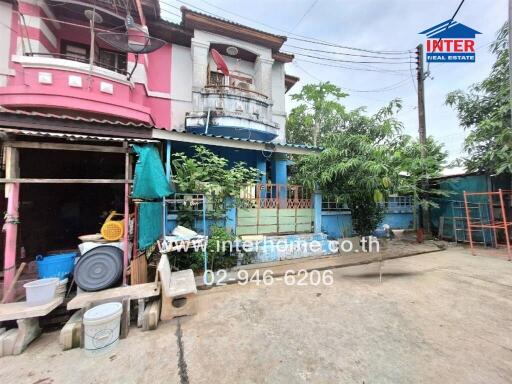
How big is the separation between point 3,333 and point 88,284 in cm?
96

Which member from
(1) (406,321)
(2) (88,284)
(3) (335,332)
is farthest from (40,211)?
(1) (406,321)

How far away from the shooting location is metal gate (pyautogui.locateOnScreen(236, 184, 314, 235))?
6.11m

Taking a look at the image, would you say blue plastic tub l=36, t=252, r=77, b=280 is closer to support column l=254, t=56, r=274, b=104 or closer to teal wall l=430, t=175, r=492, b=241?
support column l=254, t=56, r=274, b=104

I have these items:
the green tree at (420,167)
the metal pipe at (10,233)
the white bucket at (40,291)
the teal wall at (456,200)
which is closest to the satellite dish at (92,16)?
the metal pipe at (10,233)

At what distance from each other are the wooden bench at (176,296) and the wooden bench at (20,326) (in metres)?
1.41

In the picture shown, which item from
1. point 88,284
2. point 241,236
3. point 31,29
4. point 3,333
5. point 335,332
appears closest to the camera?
point 3,333

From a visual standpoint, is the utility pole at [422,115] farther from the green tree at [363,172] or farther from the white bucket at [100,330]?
the white bucket at [100,330]

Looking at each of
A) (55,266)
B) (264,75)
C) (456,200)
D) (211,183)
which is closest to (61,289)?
(55,266)

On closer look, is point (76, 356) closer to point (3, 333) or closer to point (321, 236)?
point (3, 333)

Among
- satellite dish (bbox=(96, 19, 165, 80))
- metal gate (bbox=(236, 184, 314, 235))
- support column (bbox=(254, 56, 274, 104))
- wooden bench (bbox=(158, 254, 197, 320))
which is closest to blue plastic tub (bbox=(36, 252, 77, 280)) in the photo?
wooden bench (bbox=(158, 254, 197, 320))

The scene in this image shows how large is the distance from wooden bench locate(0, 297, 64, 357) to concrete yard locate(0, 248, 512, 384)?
105 mm

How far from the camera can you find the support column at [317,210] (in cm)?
695

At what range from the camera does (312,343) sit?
2.82 meters

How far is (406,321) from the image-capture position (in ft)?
10.8
